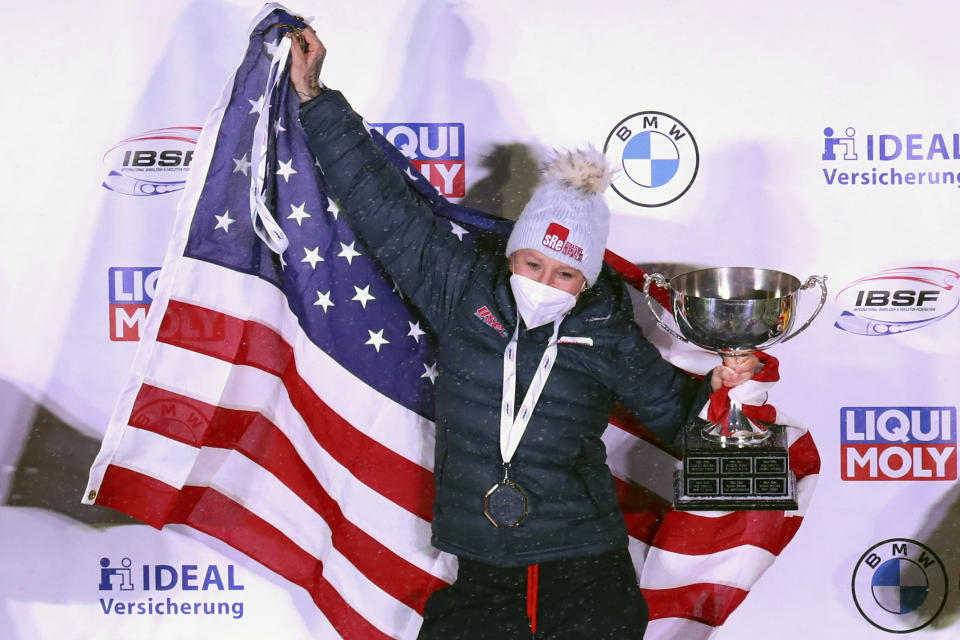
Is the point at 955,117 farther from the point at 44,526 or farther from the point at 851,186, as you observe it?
the point at 44,526

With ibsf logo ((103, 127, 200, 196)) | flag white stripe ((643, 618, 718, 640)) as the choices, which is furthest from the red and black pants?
ibsf logo ((103, 127, 200, 196))

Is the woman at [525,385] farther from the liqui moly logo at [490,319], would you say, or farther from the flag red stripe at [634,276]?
the flag red stripe at [634,276]

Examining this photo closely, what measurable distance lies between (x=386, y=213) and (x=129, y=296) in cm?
95

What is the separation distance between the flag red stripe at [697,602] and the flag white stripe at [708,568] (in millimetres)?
15

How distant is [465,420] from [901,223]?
1402mm

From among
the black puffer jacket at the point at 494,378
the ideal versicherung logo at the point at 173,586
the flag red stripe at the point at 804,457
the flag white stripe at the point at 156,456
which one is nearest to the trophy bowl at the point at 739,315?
the black puffer jacket at the point at 494,378

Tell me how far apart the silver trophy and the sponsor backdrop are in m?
0.53

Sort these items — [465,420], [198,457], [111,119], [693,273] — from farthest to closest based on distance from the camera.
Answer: [111,119]
[198,457]
[693,273]
[465,420]

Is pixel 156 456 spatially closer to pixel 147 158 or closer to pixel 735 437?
pixel 147 158

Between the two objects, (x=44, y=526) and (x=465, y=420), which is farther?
(x=44, y=526)

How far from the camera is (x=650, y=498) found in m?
2.81

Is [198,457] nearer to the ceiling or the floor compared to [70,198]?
nearer to the floor

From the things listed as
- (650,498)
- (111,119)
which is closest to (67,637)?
(111,119)

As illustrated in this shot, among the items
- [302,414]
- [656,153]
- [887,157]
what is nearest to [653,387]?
[656,153]
